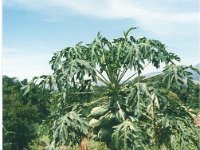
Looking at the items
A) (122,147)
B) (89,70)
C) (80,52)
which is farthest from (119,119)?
(80,52)

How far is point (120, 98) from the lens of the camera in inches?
320

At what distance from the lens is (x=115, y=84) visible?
830 cm

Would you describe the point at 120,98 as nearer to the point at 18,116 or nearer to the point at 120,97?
the point at 120,97

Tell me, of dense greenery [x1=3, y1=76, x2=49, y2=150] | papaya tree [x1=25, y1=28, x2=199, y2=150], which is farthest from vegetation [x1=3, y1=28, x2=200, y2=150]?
dense greenery [x1=3, y1=76, x2=49, y2=150]

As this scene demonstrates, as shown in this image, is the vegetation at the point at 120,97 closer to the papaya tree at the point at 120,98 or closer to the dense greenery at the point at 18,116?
the papaya tree at the point at 120,98

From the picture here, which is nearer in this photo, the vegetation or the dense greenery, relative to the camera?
Answer: the vegetation

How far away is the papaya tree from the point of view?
7.54 m

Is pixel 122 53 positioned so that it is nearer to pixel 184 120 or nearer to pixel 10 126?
pixel 184 120

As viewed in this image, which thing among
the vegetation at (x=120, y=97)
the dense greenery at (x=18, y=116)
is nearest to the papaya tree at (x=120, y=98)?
the vegetation at (x=120, y=97)

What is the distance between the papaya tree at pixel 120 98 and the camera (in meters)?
7.54

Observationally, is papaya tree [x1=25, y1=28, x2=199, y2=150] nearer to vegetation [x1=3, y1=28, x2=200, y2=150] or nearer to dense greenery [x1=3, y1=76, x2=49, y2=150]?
vegetation [x1=3, y1=28, x2=200, y2=150]

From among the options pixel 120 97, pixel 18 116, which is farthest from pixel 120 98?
pixel 18 116

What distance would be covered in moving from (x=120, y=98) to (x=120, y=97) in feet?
0.08

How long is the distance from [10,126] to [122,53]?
26.5 m
